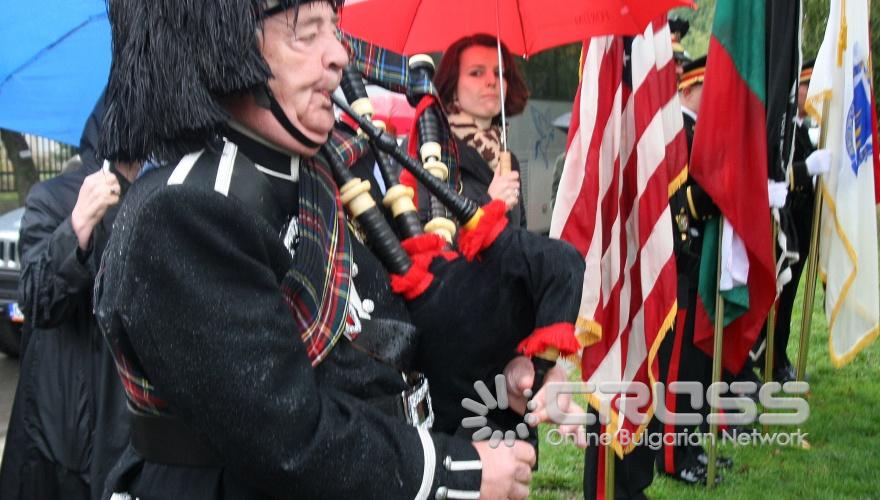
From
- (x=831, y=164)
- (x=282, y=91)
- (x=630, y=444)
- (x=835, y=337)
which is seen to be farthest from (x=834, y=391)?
(x=282, y=91)

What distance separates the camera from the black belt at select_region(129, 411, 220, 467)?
4.65ft

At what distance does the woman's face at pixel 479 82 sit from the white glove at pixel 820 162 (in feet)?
6.28

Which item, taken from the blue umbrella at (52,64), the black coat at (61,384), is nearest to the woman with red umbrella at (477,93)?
the blue umbrella at (52,64)

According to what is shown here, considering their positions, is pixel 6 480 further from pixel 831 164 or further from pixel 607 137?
pixel 831 164

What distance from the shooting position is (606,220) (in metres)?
3.76

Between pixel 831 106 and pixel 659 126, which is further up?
pixel 831 106

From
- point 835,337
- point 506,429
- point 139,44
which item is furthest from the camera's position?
point 835,337

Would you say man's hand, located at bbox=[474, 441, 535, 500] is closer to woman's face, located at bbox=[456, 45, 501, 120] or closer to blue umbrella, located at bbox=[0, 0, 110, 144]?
blue umbrella, located at bbox=[0, 0, 110, 144]

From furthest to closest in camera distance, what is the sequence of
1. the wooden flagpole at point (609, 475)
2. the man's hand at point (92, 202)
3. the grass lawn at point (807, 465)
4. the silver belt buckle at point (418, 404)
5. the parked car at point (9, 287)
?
the parked car at point (9, 287), the grass lawn at point (807, 465), the wooden flagpole at point (609, 475), the man's hand at point (92, 202), the silver belt buckle at point (418, 404)

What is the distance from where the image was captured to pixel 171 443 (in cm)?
143

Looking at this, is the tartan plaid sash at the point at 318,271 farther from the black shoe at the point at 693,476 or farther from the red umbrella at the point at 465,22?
the black shoe at the point at 693,476

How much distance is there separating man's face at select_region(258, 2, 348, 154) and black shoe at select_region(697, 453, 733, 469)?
3780 millimetres

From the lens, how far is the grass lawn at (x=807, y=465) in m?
4.51

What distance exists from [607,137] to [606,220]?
35cm
